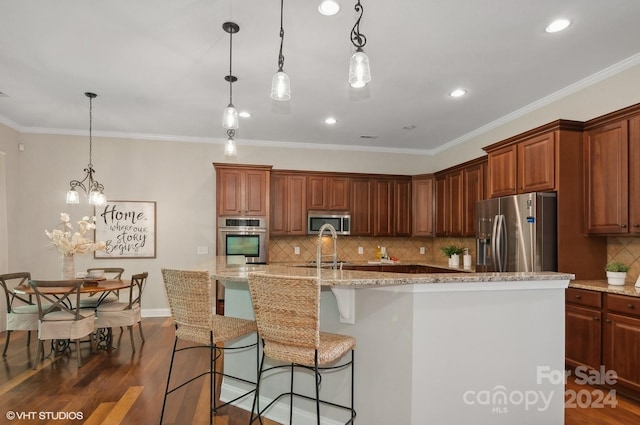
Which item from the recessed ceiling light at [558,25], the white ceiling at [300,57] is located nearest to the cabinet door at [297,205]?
the white ceiling at [300,57]

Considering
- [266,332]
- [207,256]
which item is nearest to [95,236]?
[207,256]

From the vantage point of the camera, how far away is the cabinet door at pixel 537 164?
3.67m

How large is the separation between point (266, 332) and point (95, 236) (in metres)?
4.98

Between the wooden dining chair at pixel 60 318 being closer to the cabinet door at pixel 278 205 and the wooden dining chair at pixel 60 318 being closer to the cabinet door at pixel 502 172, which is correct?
the cabinet door at pixel 278 205

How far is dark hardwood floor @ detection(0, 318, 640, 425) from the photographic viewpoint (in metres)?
2.75

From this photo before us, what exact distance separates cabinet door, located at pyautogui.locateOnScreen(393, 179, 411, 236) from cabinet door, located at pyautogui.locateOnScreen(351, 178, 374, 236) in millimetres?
427

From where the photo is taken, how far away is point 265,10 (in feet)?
8.73

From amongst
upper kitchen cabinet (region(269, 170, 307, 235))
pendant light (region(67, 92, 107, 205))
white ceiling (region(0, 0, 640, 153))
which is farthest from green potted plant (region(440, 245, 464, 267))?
pendant light (region(67, 92, 107, 205))

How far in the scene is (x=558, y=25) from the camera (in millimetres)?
2812

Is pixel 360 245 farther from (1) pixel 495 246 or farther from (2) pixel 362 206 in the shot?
(1) pixel 495 246

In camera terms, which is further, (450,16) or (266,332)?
(450,16)

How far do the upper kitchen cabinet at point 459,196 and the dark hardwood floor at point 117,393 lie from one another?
2.47m

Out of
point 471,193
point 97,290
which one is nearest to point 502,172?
point 471,193

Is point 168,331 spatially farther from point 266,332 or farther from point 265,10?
point 265,10
